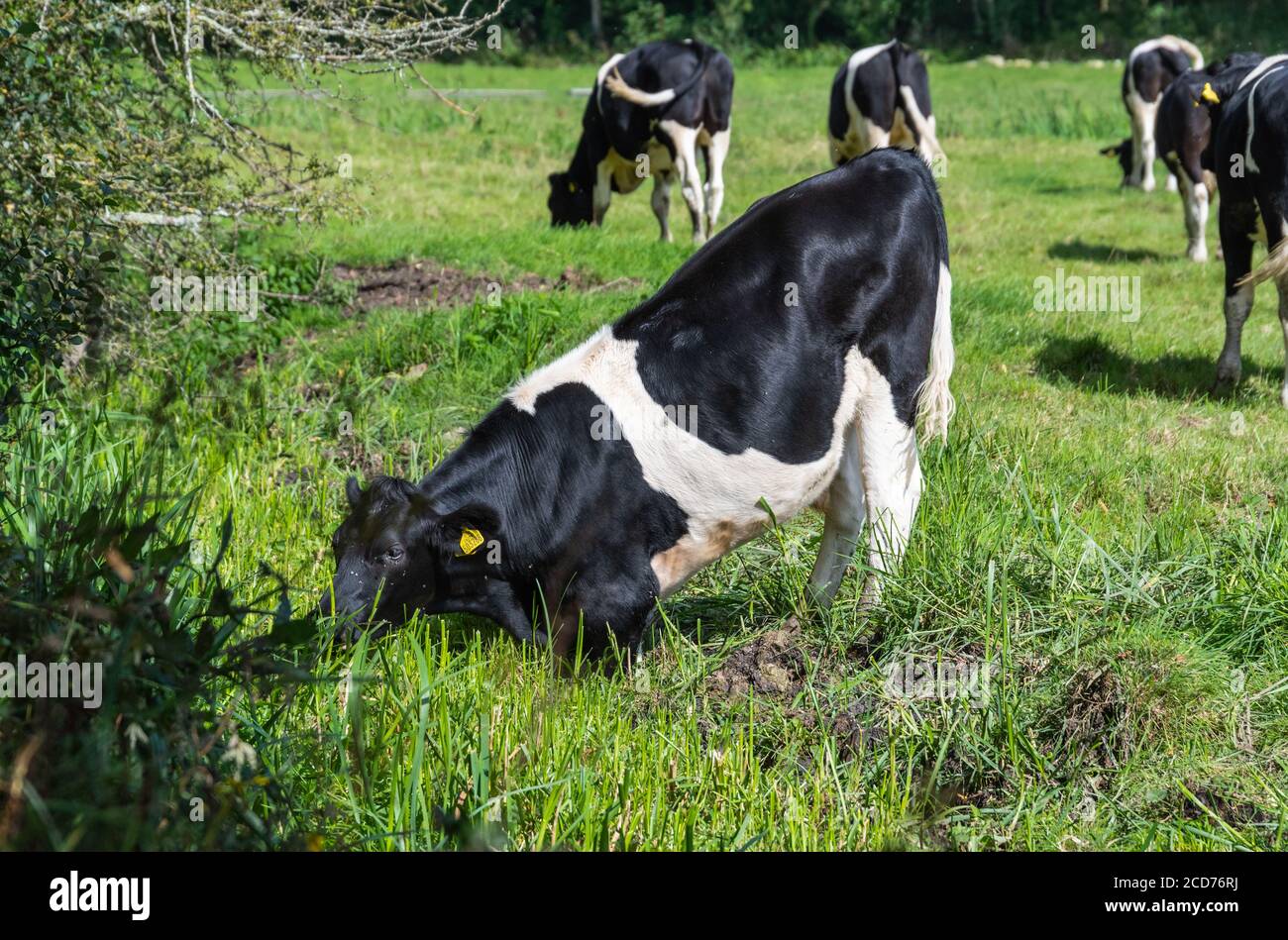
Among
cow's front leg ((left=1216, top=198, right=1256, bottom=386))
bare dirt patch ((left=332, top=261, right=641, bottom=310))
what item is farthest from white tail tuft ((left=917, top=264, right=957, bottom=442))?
bare dirt patch ((left=332, top=261, right=641, bottom=310))

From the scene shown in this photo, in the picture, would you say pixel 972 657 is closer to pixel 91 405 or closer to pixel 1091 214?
pixel 91 405

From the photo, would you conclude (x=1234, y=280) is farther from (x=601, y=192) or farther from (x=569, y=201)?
(x=569, y=201)

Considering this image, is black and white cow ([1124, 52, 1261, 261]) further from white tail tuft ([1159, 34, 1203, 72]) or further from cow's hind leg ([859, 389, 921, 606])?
cow's hind leg ([859, 389, 921, 606])

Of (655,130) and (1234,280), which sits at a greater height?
(655,130)

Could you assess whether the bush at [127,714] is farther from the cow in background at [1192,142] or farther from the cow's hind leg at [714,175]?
the cow in background at [1192,142]

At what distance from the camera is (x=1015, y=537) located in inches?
204

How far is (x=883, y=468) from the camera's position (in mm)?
5215

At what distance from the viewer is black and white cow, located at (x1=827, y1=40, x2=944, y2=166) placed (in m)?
14.5

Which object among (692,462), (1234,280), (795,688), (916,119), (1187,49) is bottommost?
(795,688)

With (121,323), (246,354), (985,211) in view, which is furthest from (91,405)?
(985,211)

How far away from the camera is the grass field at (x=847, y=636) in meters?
3.79

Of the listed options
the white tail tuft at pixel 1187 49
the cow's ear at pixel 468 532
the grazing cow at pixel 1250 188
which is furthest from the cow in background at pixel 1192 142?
the cow's ear at pixel 468 532

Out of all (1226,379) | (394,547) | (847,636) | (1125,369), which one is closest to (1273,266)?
(1226,379)

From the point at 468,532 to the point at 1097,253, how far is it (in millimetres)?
10099
